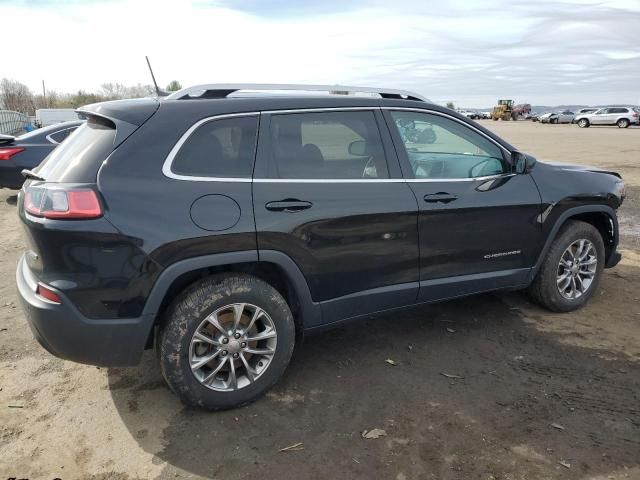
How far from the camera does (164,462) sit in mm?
2754

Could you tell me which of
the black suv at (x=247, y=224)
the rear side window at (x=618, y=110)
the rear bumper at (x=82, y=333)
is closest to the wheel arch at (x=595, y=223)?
the black suv at (x=247, y=224)

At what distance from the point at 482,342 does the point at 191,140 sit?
8.79ft

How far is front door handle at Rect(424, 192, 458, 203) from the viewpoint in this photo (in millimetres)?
3625

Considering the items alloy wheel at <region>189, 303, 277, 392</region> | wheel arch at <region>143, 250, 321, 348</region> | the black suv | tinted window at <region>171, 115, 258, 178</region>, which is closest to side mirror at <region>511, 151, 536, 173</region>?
the black suv

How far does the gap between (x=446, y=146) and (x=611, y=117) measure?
46877mm

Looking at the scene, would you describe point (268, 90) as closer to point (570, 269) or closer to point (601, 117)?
point (570, 269)

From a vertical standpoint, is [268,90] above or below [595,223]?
above

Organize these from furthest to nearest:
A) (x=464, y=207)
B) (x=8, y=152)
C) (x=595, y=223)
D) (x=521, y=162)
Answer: (x=8, y=152) < (x=595, y=223) < (x=521, y=162) < (x=464, y=207)

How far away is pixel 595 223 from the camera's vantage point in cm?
482

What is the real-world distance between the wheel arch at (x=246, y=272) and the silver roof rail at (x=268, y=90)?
3.45ft

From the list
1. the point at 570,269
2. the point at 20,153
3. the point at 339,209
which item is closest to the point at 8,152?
the point at 20,153

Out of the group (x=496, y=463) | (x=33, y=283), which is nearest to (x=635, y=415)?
(x=496, y=463)

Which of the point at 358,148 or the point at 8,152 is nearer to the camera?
the point at 358,148

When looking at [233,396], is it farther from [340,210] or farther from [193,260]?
[340,210]
